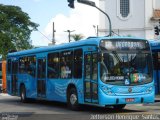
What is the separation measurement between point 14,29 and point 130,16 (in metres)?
17.8

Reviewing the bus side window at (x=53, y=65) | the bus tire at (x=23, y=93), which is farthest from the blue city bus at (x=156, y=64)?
the bus tire at (x=23, y=93)

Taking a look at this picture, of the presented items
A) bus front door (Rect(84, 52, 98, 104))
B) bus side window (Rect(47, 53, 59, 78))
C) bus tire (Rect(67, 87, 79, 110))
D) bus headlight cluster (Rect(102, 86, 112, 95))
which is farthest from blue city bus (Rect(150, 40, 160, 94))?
bus headlight cluster (Rect(102, 86, 112, 95))

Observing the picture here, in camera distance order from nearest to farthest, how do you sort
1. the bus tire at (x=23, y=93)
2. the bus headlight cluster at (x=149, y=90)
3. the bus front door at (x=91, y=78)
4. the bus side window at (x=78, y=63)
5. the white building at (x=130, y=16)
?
the bus front door at (x=91, y=78) → the bus headlight cluster at (x=149, y=90) → the bus side window at (x=78, y=63) → the bus tire at (x=23, y=93) → the white building at (x=130, y=16)

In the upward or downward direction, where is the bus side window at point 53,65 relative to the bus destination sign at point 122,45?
downward

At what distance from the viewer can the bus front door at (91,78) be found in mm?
19172

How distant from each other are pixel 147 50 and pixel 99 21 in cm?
6094

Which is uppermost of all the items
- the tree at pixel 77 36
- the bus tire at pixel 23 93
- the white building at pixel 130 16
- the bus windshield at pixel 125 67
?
the white building at pixel 130 16

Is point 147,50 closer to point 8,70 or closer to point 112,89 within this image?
point 112,89

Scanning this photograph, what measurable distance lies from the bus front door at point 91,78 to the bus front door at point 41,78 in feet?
15.2

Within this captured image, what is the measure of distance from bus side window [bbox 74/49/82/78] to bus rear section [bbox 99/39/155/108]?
1.63 metres

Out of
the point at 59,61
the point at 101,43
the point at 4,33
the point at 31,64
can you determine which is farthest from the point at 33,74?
the point at 4,33

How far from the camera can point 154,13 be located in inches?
3167

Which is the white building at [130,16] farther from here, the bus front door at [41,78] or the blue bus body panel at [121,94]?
the blue bus body panel at [121,94]

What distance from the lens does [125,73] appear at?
19078 millimetres
